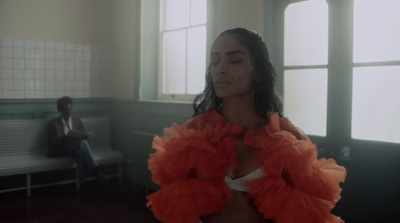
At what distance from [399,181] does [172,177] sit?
2.09 m

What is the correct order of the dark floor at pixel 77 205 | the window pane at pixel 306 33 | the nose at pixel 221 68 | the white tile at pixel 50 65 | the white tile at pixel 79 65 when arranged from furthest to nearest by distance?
1. the white tile at pixel 79 65
2. the white tile at pixel 50 65
3. the dark floor at pixel 77 205
4. the window pane at pixel 306 33
5. the nose at pixel 221 68

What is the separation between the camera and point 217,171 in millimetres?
1115

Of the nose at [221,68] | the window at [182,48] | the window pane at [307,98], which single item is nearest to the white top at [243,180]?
the nose at [221,68]

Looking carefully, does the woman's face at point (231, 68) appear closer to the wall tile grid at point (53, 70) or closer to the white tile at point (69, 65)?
the wall tile grid at point (53, 70)

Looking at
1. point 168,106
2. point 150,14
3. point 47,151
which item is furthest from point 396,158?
point 47,151

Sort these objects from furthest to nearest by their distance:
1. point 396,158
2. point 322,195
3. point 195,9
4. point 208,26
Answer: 1. point 195,9
2. point 208,26
3. point 396,158
4. point 322,195

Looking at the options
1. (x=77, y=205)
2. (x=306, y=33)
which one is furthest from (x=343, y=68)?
(x=77, y=205)

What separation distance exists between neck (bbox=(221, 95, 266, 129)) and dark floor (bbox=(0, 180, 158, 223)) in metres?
2.78

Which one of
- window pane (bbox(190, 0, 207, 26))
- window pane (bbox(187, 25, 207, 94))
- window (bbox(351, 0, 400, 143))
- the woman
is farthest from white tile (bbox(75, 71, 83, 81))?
the woman

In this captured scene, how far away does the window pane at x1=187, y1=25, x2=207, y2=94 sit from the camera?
14.6 ft

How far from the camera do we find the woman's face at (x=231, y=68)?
1152 millimetres

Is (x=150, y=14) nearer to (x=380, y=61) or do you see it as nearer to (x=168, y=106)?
(x=168, y=106)

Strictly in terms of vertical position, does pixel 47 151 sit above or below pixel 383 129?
below

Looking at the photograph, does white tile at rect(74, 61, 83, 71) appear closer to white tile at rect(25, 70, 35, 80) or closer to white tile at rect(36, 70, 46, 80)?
white tile at rect(36, 70, 46, 80)
